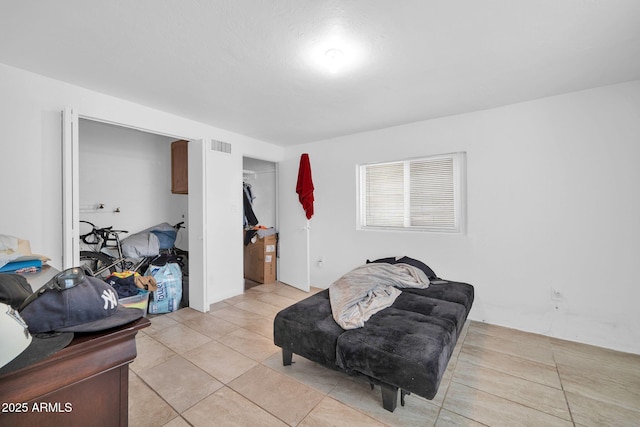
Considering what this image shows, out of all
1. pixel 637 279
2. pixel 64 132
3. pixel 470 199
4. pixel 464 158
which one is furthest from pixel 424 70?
pixel 64 132

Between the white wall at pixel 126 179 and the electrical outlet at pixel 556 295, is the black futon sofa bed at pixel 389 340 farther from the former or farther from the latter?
the white wall at pixel 126 179

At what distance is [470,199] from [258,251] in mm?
3305

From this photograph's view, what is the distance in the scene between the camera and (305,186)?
13.6 ft

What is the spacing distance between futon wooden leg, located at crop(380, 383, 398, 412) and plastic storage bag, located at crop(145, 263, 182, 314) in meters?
2.78

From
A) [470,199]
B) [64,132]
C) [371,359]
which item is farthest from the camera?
[470,199]

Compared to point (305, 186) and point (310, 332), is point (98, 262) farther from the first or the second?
point (310, 332)

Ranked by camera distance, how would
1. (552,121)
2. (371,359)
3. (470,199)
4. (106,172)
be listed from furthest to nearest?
(106,172) → (470,199) → (552,121) → (371,359)

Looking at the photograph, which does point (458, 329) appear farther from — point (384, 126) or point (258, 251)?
point (258, 251)

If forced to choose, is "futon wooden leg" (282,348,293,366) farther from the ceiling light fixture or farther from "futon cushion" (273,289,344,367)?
the ceiling light fixture

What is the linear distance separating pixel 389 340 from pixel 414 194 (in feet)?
7.34

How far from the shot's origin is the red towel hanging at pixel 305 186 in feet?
13.6

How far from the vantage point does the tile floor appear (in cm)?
165

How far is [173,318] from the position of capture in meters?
3.12

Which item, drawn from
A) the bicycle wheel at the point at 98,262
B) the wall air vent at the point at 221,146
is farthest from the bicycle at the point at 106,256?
the wall air vent at the point at 221,146
